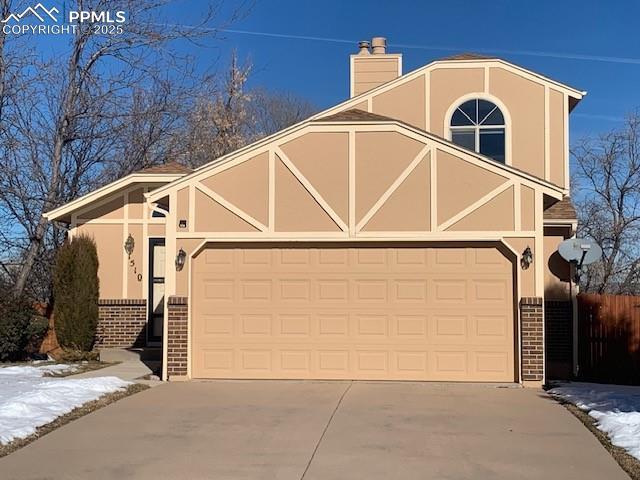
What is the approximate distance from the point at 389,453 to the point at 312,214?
551 centimetres

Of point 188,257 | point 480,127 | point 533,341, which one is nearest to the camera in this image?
point 533,341

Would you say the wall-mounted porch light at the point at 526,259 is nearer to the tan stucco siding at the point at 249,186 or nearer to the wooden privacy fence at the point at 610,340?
the wooden privacy fence at the point at 610,340

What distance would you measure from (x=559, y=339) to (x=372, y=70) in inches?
343

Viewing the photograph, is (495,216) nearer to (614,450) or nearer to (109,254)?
(614,450)

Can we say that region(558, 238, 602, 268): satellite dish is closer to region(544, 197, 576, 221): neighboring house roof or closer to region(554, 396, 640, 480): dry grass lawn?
region(544, 197, 576, 221): neighboring house roof

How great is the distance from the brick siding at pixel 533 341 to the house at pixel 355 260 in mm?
22

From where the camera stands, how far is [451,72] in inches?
645

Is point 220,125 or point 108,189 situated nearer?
point 108,189

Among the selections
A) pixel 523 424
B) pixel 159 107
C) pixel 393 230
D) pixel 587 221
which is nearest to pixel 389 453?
pixel 523 424

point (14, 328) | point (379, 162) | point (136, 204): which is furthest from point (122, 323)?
point (379, 162)

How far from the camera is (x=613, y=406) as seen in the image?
953 cm

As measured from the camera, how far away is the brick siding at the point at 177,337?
473 inches

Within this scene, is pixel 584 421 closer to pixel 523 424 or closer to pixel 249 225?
pixel 523 424

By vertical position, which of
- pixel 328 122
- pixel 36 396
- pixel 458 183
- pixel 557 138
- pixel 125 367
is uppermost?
pixel 557 138
